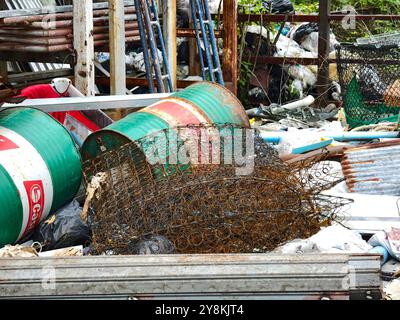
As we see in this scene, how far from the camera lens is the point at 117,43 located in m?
8.59

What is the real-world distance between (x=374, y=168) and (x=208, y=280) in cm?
319

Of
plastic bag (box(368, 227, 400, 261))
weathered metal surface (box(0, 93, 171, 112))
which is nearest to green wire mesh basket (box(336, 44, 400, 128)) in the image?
weathered metal surface (box(0, 93, 171, 112))

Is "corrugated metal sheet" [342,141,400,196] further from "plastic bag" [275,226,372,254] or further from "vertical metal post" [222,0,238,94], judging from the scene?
"vertical metal post" [222,0,238,94]

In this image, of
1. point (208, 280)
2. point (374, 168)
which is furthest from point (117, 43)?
point (208, 280)

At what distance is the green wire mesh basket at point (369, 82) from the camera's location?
28.1 feet

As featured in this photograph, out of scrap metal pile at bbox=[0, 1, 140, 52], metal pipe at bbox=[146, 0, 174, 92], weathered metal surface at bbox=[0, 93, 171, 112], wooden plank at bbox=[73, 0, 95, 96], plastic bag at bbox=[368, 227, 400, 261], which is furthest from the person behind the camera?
metal pipe at bbox=[146, 0, 174, 92]

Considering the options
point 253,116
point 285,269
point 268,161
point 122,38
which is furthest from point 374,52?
Answer: point 285,269

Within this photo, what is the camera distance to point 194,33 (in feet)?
34.2

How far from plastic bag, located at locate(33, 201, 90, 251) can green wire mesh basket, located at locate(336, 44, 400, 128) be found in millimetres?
4140

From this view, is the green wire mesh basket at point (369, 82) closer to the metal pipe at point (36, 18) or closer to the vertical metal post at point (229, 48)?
the vertical metal post at point (229, 48)

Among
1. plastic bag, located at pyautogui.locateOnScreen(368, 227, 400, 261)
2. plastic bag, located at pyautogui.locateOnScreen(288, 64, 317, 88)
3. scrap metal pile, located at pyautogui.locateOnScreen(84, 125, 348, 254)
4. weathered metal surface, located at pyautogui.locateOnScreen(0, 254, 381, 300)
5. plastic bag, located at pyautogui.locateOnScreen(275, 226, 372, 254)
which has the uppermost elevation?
weathered metal surface, located at pyautogui.locateOnScreen(0, 254, 381, 300)

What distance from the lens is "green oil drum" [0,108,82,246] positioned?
5164mm

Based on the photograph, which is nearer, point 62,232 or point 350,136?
point 62,232

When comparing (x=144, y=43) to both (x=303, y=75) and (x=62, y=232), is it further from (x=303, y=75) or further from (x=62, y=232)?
(x=62, y=232)
